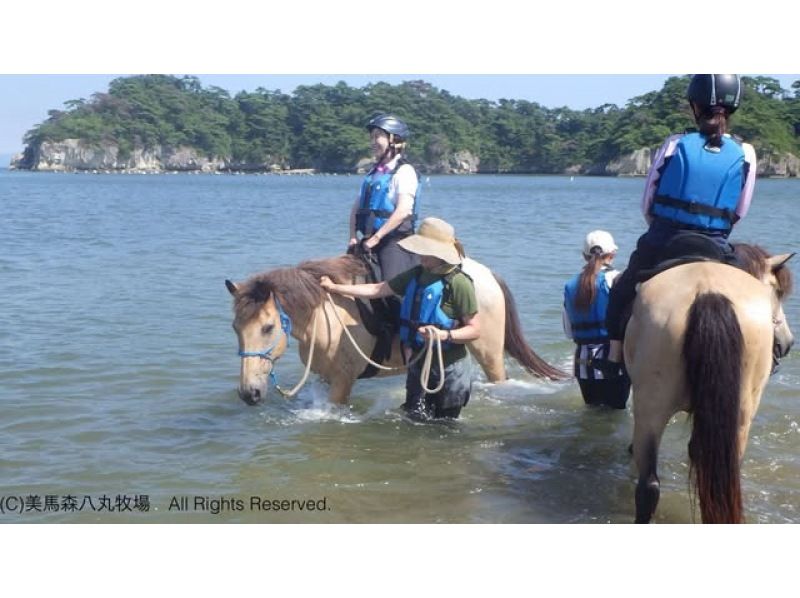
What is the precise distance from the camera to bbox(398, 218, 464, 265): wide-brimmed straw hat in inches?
249

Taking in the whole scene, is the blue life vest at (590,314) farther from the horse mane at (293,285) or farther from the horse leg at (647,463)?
the horse leg at (647,463)

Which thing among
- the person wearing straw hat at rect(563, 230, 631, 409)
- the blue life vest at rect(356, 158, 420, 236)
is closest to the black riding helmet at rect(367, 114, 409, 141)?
the blue life vest at rect(356, 158, 420, 236)

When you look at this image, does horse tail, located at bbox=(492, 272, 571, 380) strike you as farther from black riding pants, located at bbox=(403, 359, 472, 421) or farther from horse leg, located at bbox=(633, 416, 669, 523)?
horse leg, located at bbox=(633, 416, 669, 523)

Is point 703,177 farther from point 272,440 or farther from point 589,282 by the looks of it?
point 272,440

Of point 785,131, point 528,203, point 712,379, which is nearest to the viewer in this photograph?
point 712,379

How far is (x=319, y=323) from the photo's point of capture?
6.92 m

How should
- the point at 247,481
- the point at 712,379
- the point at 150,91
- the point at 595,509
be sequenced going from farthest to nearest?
the point at 150,91 < the point at 247,481 < the point at 595,509 < the point at 712,379

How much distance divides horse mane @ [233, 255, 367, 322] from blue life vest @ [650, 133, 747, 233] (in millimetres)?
2826

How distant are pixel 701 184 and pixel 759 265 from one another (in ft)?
5.09

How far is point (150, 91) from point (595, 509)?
12011cm

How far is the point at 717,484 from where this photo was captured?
14.6 ft

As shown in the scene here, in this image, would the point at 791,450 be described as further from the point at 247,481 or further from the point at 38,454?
the point at 38,454

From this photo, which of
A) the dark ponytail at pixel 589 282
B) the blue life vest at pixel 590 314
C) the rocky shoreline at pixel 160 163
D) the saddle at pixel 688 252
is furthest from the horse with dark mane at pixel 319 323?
the rocky shoreline at pixel 160 163

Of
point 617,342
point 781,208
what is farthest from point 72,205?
point 617,342
